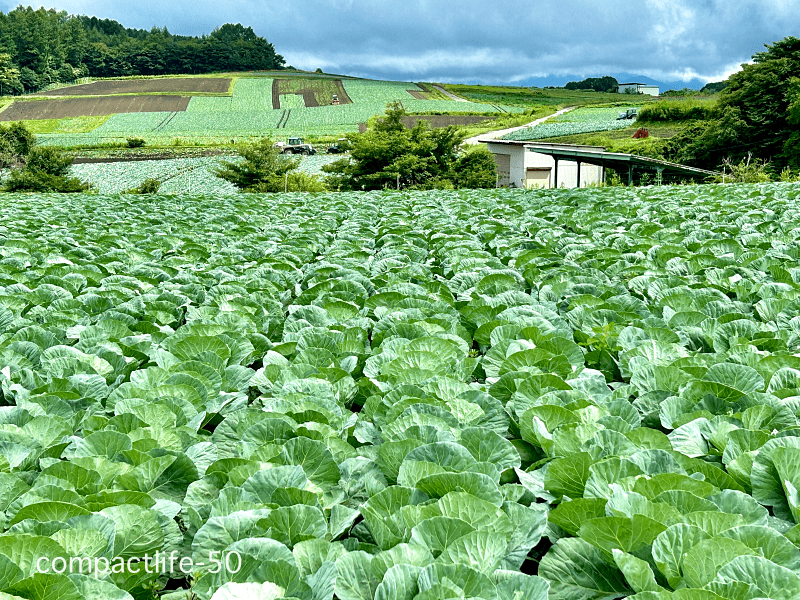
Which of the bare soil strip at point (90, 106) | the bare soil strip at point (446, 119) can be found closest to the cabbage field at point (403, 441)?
the bare soil strip at point (446, 119)

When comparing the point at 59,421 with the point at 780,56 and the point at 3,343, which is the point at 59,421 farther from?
the point at 780,56

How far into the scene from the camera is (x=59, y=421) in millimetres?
2314

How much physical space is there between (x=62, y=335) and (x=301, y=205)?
11194 millimetres

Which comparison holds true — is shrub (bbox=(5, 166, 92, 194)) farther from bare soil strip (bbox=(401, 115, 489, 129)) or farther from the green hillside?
bare soil strip (bbox=(401, 115, 489, 129))

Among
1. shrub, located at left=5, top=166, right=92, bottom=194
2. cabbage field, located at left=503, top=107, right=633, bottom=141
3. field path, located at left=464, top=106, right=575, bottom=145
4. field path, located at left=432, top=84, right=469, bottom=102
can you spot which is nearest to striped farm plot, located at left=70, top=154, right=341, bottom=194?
shrub, located at left=5, top=166, right=92, bottom=194

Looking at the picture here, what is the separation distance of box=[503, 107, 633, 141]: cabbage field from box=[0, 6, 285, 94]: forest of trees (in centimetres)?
7530

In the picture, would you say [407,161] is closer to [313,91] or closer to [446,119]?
[446,119]

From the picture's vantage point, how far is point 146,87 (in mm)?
100625

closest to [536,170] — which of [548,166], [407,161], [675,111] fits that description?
[548,166]

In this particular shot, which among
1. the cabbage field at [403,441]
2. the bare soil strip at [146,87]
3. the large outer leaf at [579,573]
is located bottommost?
the large outer leaf at [579,573]

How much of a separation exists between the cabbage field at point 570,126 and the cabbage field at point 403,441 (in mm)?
59764

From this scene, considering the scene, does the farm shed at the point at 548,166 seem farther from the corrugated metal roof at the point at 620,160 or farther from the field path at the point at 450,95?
the field path at the point at 450,95

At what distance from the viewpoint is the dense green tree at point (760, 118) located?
40.6 metres

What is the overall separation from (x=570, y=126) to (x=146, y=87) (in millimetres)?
69812
